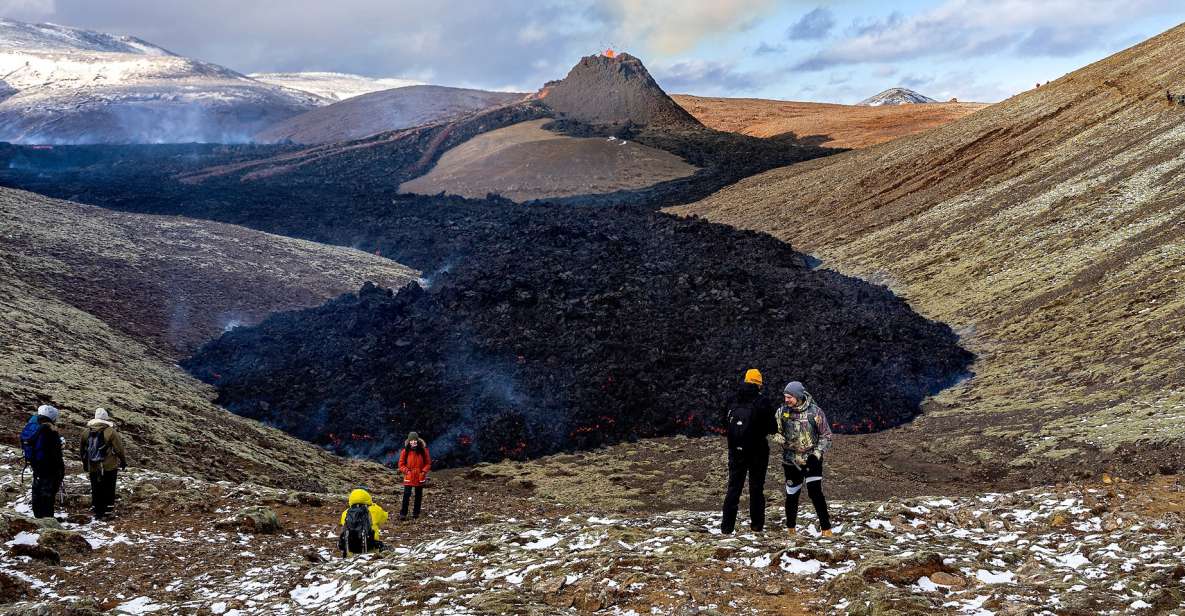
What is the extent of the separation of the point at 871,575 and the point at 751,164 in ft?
164

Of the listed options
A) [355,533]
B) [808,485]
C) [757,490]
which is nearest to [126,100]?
[355,533]

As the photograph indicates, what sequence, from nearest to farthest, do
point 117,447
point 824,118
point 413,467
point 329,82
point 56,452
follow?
1. point 56,452
2. point 117,447
3. point 413,467
4. point 824,118
5. point 329,82

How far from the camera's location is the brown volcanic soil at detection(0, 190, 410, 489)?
1554 centimetres

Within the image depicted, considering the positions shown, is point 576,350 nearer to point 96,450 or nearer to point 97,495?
point 97,495

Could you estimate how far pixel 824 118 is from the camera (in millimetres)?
74750

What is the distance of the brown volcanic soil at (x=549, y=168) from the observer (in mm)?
53688

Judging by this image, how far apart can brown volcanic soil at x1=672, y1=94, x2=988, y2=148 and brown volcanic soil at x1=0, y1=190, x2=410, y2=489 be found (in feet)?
133

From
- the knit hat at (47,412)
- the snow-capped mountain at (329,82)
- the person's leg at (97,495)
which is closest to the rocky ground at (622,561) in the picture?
the person's leg at (97,495)

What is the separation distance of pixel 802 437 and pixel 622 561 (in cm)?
224

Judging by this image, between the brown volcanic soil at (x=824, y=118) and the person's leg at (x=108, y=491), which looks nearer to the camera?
the person's leg at (x=108, y=491)

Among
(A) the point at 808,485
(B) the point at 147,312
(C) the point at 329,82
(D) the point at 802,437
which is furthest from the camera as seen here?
(C) the point at 329,82

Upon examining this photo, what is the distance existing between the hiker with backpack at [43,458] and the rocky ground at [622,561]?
386mm

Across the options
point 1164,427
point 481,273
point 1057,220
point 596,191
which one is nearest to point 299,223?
point 596,191

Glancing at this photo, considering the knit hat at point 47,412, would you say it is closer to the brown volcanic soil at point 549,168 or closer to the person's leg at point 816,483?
the person's leg at point 816,483
